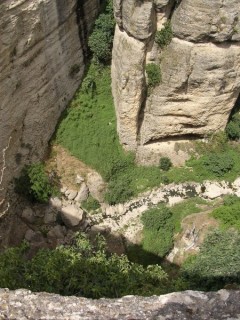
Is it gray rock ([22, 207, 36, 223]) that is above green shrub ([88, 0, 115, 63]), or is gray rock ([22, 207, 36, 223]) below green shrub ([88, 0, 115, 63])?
below

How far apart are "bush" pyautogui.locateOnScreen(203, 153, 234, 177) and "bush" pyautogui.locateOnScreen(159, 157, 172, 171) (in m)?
1.76

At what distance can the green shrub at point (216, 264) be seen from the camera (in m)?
13.0

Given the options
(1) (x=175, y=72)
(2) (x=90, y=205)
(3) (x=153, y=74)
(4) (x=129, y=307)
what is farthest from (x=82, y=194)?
(4) (x=129, y=307)

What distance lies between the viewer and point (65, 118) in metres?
21.0

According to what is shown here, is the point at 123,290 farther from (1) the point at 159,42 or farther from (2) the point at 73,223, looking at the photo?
(1) the point at 159,42

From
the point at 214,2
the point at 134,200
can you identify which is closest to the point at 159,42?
the point at 214,2

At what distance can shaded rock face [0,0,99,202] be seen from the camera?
16359 mm

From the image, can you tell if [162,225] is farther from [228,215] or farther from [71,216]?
[71,216]

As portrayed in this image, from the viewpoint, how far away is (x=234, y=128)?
Answer: 69.7ft

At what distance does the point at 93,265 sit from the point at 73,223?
7.67m

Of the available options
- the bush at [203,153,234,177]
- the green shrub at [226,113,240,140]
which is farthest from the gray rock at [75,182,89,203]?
the green shrub at [226,113,240,140]

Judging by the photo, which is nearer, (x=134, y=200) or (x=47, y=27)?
(x=47, y=27)

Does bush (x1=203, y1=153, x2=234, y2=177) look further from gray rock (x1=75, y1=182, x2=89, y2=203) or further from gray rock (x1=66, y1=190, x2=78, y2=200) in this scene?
gray rock (x1=66, y1=190, x2=78, y2=200)

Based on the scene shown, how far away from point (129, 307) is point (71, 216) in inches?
525
